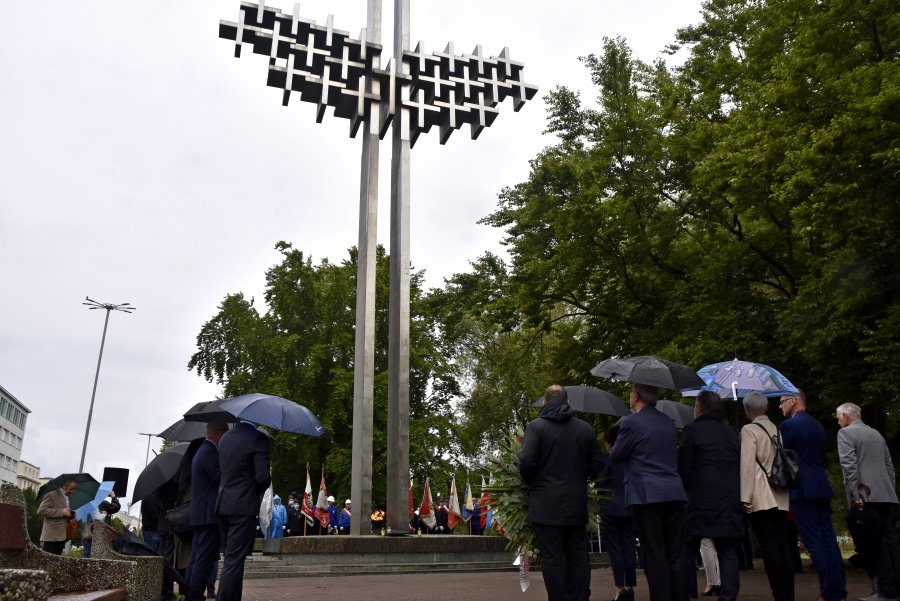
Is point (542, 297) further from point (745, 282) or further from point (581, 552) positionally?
point (581, 552)

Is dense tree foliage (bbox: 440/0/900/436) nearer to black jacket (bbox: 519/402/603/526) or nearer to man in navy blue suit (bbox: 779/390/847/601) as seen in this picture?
man in navy blue suit (bbox: 779/390/847/601)

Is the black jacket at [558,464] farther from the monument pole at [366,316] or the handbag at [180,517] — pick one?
the monument pole at [366,316]

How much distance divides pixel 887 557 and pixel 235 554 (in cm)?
563

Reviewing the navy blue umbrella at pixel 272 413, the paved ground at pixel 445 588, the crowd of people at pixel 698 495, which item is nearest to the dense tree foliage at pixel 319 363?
the paved ground at pixel 445 588

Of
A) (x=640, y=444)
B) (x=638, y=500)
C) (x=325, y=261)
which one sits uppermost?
(x=325, y=261)

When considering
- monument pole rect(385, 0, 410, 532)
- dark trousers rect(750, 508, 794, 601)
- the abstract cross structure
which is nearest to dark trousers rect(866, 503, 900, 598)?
dark trousers rect(750, 508, 794, 601)

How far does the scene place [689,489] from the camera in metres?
6.71

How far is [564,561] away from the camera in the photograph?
5.98 meters

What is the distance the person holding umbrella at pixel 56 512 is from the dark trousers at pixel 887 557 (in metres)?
9.69

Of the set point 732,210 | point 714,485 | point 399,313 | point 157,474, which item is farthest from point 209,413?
point 732,210

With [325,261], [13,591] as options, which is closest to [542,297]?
[13,591]

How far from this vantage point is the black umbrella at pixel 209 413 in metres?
7.69

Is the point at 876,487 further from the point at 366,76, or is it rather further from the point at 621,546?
the point at 366,76

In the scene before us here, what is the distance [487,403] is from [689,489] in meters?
28.3
